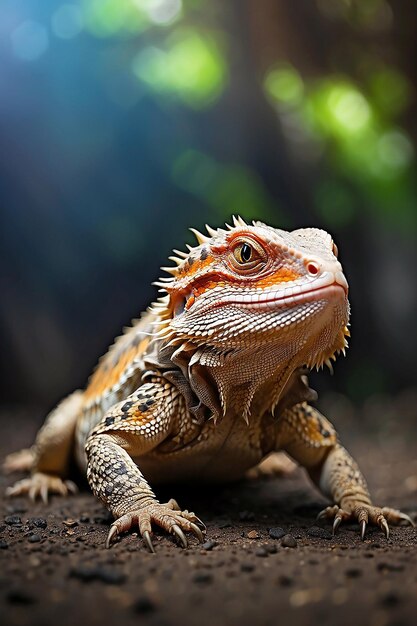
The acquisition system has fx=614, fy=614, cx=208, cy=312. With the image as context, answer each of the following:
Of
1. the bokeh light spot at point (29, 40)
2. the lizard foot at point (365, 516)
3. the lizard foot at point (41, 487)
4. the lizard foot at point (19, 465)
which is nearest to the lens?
the lizard foot at point (365, 516)

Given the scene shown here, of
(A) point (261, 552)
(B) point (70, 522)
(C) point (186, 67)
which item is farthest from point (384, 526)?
(C) point (186, 67)

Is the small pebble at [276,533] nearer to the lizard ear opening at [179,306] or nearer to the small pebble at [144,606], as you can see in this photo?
the small pebble at [144,606]

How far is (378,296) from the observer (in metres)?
7.39

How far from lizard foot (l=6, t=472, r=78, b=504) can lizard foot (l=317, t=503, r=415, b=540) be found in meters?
1.80

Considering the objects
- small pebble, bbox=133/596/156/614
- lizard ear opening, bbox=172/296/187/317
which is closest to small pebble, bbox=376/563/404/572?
small pebble, bbox=133/596/156/614

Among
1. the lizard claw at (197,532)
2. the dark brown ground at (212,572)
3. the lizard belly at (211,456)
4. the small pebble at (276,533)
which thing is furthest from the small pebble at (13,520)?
the small pebble at (276,533)

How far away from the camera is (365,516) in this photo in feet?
10.3

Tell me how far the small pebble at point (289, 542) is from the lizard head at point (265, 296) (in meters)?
0.83

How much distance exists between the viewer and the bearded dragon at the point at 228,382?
2822 millimetres

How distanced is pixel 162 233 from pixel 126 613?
529cm

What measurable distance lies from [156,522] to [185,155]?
462 centimetres

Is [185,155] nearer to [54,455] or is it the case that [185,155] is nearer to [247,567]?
[54,455]

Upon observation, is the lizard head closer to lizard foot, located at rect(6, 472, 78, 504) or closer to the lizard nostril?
the lizard nostril

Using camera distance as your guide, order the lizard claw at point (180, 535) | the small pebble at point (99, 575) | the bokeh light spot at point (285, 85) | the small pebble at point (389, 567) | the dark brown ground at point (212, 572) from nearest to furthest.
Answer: the dark brown ground at point (212, 572)
the small pebble at point (99, 575)
the small pebble at point (389, 567)
the lizard claw at point (180, 535)
the bokeh light spot at point (285, 85)
